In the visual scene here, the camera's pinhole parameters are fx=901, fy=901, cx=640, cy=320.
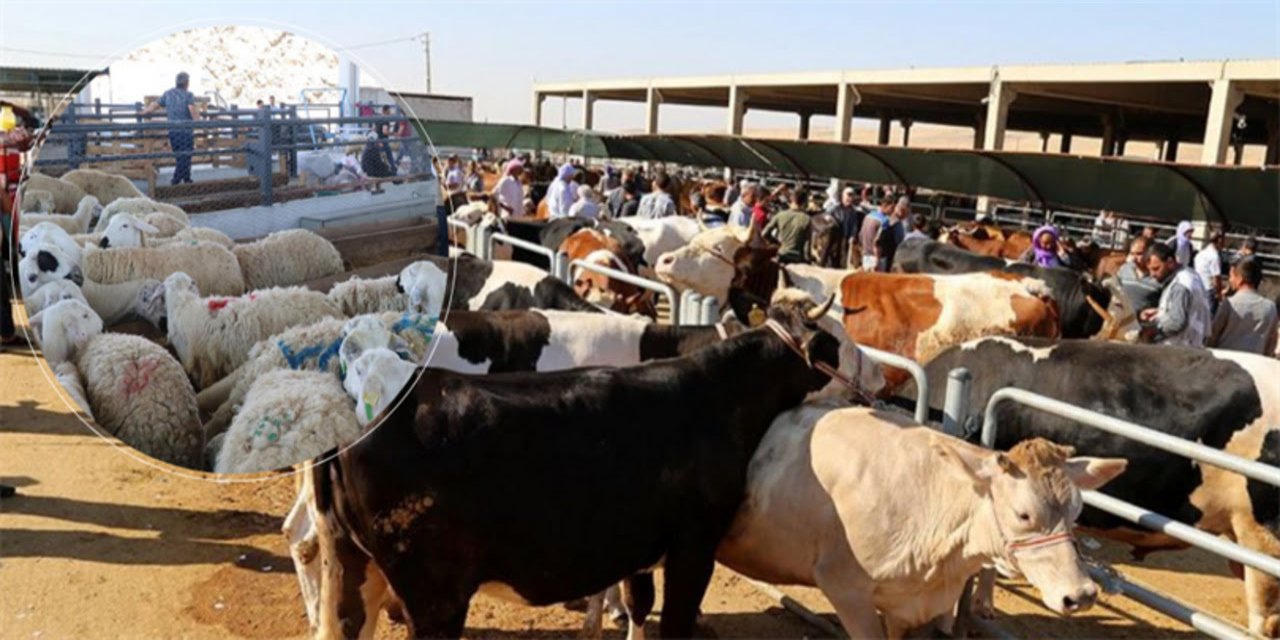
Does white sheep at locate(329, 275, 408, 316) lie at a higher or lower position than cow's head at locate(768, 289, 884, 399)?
higher

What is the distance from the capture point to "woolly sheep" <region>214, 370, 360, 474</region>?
4.20 ft

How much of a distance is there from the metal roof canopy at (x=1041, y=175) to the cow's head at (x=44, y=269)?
8577 mm

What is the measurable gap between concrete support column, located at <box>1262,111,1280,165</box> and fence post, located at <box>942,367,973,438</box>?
84.3ft

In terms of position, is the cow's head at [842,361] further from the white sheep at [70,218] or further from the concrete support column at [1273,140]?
the concrete support column at [1273,140]

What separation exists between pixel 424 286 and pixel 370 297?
9cm

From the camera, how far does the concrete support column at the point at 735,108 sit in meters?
32.7

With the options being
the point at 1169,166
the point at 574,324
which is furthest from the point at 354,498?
the point at 1169,166

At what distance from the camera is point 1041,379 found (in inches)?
197

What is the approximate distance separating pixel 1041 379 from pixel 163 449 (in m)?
4.68

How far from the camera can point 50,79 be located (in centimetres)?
193

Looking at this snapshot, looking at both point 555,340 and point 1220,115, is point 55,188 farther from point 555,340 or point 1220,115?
point 1220,115

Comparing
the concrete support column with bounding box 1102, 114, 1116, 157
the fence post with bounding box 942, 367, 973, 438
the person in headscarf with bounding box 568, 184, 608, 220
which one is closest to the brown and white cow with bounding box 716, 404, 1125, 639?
the fence post with bounding box 942, 367, 973, 438

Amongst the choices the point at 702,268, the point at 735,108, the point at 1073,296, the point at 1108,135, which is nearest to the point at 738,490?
the point at 702,268

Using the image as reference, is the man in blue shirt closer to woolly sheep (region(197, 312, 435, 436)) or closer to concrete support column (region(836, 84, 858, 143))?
woolly sheep (region(197, 312, 435, 436))
